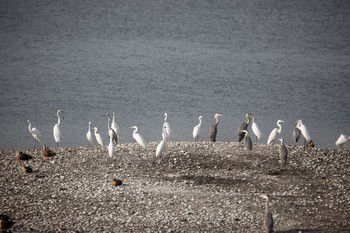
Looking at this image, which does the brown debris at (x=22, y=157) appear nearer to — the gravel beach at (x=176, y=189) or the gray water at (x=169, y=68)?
the gravel beach at (x=176, y=189)

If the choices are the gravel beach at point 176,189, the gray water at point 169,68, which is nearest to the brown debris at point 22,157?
the gravel beach at point 176,189

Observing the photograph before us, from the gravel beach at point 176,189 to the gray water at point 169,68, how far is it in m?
5.54

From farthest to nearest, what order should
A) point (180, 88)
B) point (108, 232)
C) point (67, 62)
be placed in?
1. point (67, 62)
2. point (180, 88)
3. point (108, 232)

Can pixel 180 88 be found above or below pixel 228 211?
above

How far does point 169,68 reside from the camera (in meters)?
43.0

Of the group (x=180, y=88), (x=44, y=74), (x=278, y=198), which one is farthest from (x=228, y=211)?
(x=44, y=74)

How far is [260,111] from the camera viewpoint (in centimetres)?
3369

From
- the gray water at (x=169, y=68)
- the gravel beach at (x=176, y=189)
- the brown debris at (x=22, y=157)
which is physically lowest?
the gravel beach at (x=176, y=189)

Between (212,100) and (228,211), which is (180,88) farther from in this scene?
(228,211)

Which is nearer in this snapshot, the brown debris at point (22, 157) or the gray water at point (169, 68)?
the brown debris at point (22, 157)

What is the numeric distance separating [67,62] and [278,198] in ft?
88.6

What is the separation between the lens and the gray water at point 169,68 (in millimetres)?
31328

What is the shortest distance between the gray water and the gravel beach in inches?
218

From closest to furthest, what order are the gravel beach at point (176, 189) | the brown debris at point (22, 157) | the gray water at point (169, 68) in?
the gravel beach at point (176, 189)
the brown debris at point (22, 157)
the gray water at point (169, 68)
